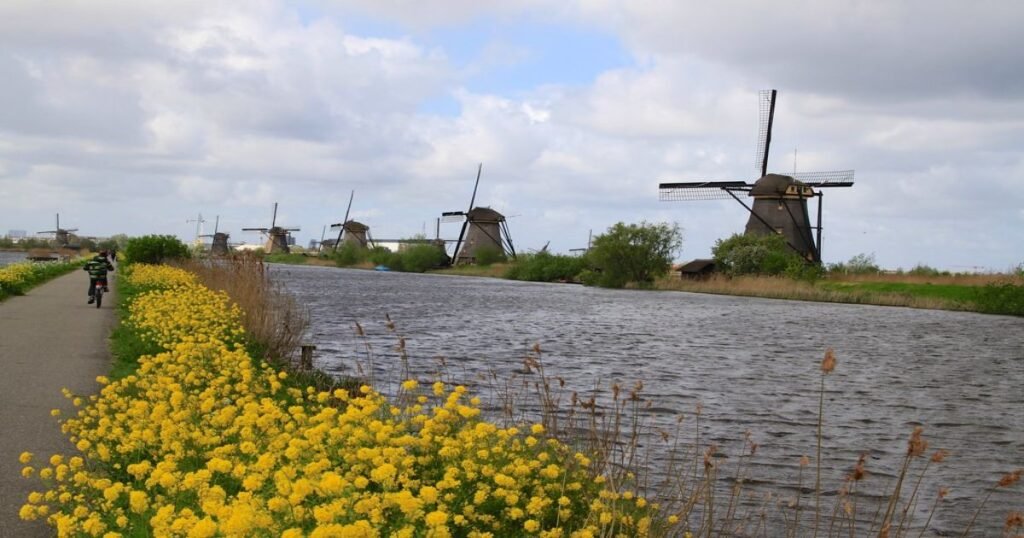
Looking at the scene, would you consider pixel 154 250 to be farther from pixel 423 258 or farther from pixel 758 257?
pixel 423 258

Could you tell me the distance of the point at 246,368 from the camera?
8.86 meters

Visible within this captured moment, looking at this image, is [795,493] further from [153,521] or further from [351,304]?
[351,304]

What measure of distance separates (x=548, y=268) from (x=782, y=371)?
224ft

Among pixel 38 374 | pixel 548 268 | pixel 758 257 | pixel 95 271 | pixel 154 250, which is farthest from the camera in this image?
pixel 548 268

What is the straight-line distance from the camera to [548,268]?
8919 centimetres

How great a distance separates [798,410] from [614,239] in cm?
5706

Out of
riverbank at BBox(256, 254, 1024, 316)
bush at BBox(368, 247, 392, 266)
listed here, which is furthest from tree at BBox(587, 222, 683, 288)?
bush at BBox(368, 247, 392, 266)

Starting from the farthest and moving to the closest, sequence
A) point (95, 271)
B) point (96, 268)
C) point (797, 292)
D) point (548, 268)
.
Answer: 1. point (548, 268)
2. point (797, 292)
3. point (95, 271)
4. point (96, 268)

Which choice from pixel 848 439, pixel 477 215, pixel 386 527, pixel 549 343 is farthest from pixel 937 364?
pixel 477 215

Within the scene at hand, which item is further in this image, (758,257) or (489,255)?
(489,255)

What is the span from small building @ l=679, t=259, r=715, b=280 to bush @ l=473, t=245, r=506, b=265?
2930 cm

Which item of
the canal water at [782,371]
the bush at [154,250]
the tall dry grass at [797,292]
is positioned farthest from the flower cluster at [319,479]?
the tall dry grass at [797,292]

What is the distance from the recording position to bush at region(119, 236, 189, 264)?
43.0 meters

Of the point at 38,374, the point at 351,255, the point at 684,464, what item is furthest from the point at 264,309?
the point at 351,255
